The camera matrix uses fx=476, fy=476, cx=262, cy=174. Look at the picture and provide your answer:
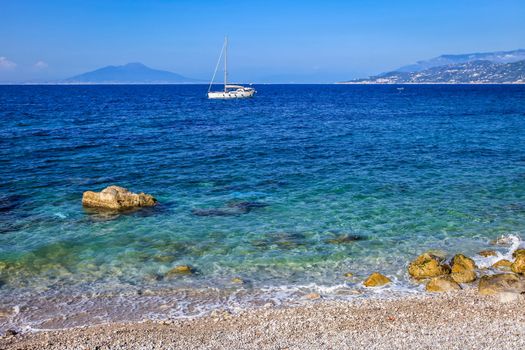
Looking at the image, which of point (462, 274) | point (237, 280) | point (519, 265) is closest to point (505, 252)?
point (519, 265)

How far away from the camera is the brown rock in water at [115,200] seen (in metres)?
24.4

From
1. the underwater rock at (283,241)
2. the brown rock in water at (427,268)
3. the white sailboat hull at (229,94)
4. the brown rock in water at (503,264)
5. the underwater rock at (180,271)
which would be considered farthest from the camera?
the white sailboat hull at (229,94)

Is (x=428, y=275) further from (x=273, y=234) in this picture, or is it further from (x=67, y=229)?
(x=67, y=229)

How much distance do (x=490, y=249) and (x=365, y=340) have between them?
9.91 metres

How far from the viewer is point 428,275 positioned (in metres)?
16.5

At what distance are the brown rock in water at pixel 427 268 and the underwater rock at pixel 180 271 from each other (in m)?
7.88

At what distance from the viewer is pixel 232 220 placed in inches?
896

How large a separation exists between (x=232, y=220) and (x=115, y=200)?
6.38 metres

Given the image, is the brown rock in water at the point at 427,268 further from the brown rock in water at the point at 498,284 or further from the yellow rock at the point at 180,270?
the yellow rock at the point at 180,270

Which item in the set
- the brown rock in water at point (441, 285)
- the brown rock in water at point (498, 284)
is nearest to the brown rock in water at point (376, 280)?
the brown rock in water at point (441, 285)

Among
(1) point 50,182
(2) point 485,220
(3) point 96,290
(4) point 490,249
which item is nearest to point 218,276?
(3) point 96,290

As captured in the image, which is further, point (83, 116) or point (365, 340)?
point (83, 116)

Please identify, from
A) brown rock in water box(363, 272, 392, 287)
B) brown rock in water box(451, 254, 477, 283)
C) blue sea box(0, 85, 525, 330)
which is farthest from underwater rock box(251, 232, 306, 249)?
brown rock in water box(451, 254, 477, 283)

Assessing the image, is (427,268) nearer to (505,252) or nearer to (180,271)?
(505,252)
